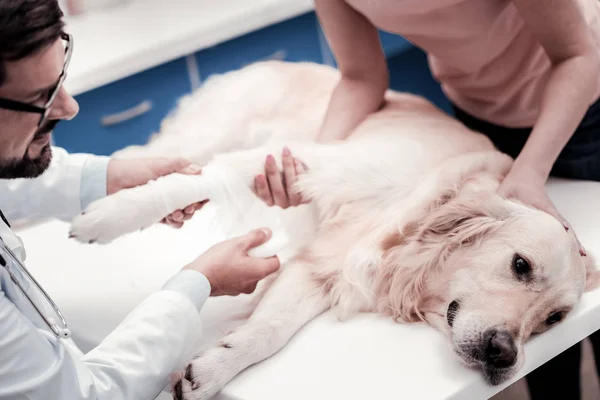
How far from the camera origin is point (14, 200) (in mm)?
1688

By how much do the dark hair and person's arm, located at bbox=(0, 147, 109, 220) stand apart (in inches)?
27.2

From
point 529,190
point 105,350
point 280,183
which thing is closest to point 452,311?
point 529,190

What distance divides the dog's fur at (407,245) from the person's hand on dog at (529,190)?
1.1 inches

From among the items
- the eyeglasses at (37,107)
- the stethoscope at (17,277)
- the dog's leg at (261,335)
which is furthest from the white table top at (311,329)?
the eyeglasses at (37,107)

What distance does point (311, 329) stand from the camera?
1.43 metres

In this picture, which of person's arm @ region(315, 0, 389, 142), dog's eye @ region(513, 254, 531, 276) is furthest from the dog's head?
person's arm @ region(315, 0, 389, 142)

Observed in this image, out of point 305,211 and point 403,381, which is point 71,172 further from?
point 403,381

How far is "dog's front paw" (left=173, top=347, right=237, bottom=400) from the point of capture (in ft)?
4.06

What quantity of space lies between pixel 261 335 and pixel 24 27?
670 mm

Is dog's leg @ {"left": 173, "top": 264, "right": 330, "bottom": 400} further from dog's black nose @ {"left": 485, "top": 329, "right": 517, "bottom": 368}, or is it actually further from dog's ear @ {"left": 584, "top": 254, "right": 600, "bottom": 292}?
dog's ear @ {"left": 584, "top": 254, "right": 600, "bottom": 292}

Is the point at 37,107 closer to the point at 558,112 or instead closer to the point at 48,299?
the point at 48,299

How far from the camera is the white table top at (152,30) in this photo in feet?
9.27

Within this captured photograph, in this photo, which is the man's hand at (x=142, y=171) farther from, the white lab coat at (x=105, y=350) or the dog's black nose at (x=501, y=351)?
the dog's black nose at (x=501, y=351)

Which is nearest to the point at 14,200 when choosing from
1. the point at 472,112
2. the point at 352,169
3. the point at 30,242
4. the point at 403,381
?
the point at 30,242
